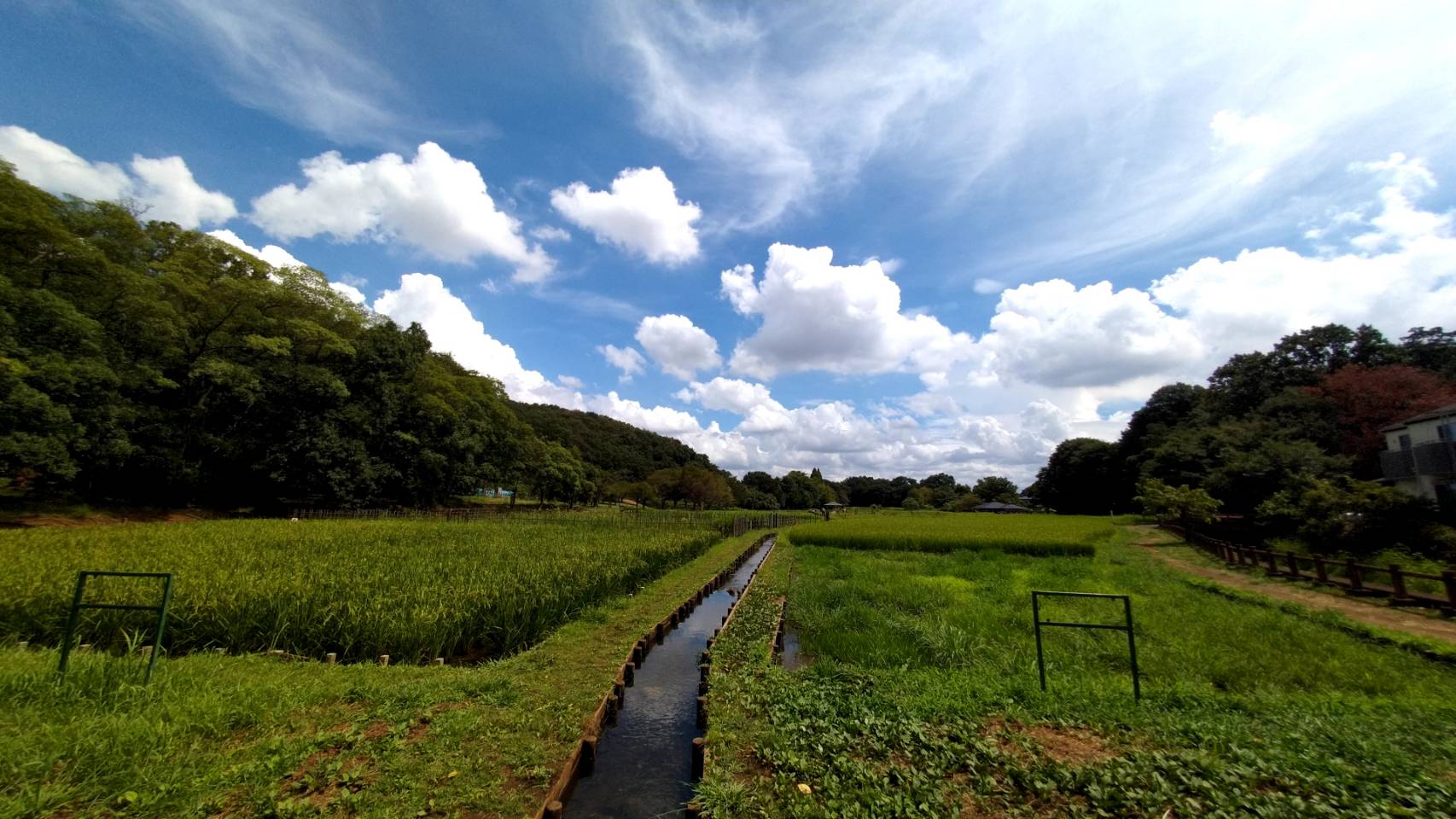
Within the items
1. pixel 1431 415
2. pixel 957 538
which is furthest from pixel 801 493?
pixel 1431 415

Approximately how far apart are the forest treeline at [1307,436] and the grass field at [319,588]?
2411cm

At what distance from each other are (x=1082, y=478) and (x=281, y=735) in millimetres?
84484

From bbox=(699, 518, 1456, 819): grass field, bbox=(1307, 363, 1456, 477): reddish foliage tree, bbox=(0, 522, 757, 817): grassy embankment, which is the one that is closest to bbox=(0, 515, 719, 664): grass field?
bbox=(0, 522, 757, 817): grassy embankment

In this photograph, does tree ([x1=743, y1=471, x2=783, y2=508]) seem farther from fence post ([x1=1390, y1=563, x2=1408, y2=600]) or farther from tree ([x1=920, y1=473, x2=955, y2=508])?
fence post ([x1=1390, y1=563, x2=1408, y2=600])

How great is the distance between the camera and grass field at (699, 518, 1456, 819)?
4.24 meters

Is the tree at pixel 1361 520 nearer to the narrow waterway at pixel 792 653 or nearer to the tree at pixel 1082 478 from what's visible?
the narrow waterway at pixel 792 653

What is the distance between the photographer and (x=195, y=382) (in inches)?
1156

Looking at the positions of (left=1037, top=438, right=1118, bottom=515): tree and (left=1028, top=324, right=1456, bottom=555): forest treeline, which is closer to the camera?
(left=1028, top=324, right=1456, bottom=555): forest treeline

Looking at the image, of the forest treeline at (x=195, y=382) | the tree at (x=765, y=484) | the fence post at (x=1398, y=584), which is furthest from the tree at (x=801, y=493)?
the fence post at (x=1398, y=584)

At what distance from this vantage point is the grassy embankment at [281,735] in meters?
4.04

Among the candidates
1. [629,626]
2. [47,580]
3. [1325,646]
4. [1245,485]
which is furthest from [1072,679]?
[1245,485]

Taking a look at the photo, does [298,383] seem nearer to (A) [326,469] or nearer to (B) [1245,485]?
(A) [326,469]

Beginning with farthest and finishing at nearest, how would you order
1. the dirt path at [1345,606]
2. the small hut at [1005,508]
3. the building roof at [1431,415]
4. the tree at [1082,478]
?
the small hut at [1005,508] → the tree at [1082,478] → the building roof at [1431,415] → the dirt path at [1345,606]

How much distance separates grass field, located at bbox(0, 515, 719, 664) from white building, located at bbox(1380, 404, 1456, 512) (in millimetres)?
32477
